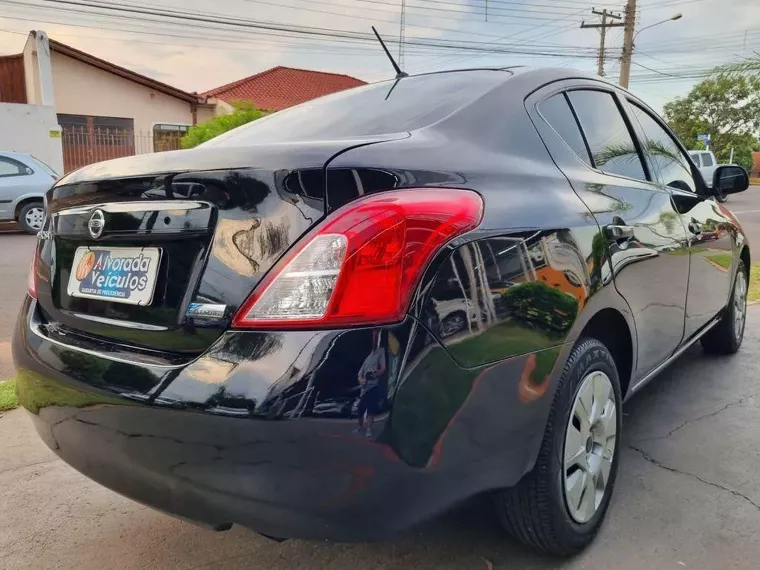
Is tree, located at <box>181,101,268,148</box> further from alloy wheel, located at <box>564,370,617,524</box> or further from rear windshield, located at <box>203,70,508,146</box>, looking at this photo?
alloy wheel, located at <box>564,370,617,524</box>

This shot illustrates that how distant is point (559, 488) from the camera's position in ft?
6.08

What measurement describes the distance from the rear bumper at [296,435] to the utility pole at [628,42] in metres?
25.3

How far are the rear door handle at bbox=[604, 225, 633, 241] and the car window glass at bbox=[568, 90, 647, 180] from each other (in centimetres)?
27

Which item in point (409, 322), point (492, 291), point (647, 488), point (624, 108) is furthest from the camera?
point (624, 108)

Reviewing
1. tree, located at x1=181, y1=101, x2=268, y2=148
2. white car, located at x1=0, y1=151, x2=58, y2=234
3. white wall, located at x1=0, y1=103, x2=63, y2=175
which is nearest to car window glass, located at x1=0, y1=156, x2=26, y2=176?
white car, located at x1=0, y1=151, x2=58, y2=234

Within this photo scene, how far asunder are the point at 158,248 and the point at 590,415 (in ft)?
4.51

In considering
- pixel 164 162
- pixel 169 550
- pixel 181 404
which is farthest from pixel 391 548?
pixel 164 162

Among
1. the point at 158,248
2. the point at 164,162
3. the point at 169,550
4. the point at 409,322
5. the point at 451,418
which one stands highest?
the point at 164,162

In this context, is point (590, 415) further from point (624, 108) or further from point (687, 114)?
point (687, 114)

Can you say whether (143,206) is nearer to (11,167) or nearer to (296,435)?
(296,435)

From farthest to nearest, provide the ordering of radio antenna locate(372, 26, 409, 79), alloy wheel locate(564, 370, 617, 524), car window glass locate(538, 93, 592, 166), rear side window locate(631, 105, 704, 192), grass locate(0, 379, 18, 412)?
grass locate(0, 379, 18, 412) → rear side window locate(631, 105, 704, 192) → radio antenna locate(372, 26, 409, 79) → car window glass locate(538, 93, 592, 166) → alloy wheel locate(564, 370, 617, 524)

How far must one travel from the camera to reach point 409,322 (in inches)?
55.7

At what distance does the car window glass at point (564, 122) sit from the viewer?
87.9 inches

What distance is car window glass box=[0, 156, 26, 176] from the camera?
1108 cm
